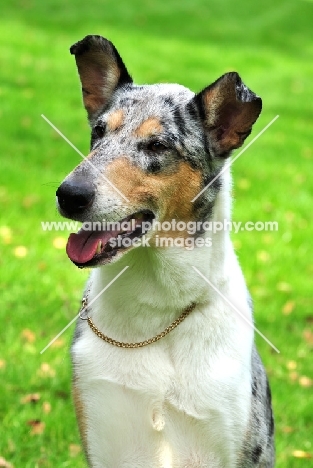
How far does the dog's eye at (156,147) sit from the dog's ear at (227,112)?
0.30 metres

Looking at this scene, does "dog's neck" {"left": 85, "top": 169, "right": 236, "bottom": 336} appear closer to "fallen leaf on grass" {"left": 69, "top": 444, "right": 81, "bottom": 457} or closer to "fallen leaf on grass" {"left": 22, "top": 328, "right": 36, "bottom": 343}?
"fallen leaf on grass" {"left": 69, "top": 444, "right": 81, "bottom": 457}

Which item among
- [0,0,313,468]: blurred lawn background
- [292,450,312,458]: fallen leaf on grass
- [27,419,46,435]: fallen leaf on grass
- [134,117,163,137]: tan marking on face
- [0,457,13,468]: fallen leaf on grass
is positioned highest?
[134,117,163,137]: tan marking on face

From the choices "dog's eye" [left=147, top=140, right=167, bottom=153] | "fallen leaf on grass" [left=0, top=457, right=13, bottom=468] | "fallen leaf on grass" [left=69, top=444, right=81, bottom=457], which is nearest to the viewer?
"dog's eye" [left=147, top=140, right=167, bottom=153]

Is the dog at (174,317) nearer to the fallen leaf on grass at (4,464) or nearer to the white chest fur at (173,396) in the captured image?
the white chest fur at (173,396)

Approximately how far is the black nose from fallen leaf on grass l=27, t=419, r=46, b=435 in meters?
2.23

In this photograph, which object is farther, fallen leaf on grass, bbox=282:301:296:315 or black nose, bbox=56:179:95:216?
fallen leaf on grass, bbox=282:301:296:315

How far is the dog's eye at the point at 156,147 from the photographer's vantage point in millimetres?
3459

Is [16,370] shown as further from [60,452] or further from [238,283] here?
Answer: [238,283]

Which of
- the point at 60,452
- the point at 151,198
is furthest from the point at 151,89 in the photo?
the point at 60,452

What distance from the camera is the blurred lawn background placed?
5.37 metres

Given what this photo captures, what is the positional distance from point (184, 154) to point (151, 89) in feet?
1.31

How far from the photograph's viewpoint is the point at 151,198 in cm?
336

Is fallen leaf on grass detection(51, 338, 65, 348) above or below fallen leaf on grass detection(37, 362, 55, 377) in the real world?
below

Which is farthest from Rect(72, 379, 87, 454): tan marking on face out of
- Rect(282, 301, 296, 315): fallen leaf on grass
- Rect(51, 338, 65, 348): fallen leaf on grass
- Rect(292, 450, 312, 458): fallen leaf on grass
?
Rect(282, 301, 296, 315): fallen leaf on grass
